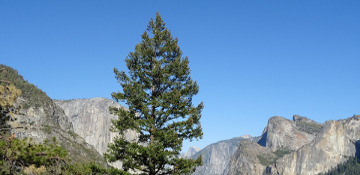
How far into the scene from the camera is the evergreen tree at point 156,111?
23094mm

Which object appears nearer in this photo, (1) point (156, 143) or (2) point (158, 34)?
(1) point (156, 143)

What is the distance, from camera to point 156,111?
2459cm

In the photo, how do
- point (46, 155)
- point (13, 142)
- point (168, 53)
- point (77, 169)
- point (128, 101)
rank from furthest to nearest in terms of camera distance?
point (168, 53), point (128, 101), point (77, 169), point (46, 155), point (13, 142)

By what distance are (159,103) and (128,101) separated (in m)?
2.29

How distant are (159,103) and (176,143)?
300 centimetres

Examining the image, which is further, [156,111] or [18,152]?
[156,111]

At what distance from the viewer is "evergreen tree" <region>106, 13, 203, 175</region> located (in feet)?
75.8

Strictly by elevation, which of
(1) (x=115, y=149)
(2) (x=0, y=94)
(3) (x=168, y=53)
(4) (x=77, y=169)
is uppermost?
(3) (x=168, y=53)

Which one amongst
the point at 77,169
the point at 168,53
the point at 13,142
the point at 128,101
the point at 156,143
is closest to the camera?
the point at 13,142

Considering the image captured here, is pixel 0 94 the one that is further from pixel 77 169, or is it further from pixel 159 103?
pixel 159 103

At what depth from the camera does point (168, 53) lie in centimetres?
2662

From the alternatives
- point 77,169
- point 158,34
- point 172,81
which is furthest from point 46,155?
point 158,34

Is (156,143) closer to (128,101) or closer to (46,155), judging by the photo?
(128,101)

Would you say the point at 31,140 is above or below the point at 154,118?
below
